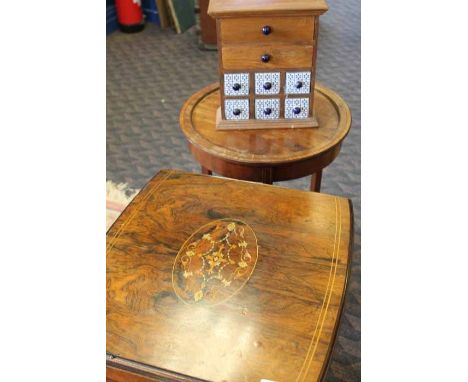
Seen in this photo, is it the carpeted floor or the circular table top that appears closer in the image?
the circular table top

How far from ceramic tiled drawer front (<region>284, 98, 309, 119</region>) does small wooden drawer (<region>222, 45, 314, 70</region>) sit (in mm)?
114

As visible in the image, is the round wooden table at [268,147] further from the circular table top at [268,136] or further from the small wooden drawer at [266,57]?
the small wooden drawer at [266,57]

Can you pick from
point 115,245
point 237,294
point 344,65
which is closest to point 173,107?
point 344,65

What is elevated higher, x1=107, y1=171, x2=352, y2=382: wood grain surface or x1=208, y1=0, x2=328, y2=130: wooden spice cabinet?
x1=208, y1=0, x2=328, y2=130: wooden spice cabinet

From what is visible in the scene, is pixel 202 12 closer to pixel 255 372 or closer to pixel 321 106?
pixel 321 106

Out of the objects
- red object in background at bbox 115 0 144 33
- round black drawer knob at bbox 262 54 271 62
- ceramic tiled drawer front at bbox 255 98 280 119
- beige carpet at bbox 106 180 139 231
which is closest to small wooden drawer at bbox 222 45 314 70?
round black drawer knob at bbox 262 54 271 62

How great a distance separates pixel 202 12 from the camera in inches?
144

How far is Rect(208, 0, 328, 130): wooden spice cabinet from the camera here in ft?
4.42

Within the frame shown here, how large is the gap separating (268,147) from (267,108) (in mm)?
143

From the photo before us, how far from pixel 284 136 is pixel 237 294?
0.65 meters

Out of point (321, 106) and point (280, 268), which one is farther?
point (321, 106)

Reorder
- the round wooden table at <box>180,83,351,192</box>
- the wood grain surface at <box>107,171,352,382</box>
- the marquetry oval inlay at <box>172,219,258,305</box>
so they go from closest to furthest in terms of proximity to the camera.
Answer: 1. the wood grain surface at <box>107,171,352,382</box>
2. the marquetry oval inlay at <box>172,219,258,305</box>
3. the round wooden table at <box>180,83,351,192</box>

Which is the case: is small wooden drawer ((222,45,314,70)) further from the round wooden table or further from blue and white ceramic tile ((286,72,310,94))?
the round wooden table

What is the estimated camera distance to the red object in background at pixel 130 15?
13.3 feet
